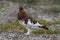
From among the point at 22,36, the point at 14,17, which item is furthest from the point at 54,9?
the point at 22,36

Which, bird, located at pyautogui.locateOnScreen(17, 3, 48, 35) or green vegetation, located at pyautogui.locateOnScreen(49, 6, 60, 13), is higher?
bird, located at pyautogui.locateOnScreen(17, 3, 48, 35)

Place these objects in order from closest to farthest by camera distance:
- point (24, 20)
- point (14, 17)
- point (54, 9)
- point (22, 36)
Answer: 1. point (24, 20)
2. point (22, 36)
3. point (14, 17)
4. point (54, 9)

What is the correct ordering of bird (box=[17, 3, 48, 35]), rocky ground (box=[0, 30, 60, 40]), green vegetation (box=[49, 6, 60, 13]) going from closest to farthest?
bird (box=[17, 3, 48, 35]), rocky ground (box=[0, 30, 60, 40]), green vegetation (box=[49, 6, 60, 13])

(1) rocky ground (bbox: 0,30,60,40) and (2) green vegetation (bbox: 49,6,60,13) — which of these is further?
(2) green vegetation (bbox: 49,6,60,13)

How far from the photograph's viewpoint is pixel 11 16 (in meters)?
18.6

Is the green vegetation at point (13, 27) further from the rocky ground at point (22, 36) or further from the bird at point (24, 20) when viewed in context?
the bird at point (24, 20)

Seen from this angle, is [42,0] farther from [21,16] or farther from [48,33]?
[21,16]

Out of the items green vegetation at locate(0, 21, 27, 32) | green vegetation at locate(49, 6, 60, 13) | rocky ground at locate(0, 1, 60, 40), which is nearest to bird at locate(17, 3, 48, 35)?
rocky ground at locate(0, 1, 60, 40)

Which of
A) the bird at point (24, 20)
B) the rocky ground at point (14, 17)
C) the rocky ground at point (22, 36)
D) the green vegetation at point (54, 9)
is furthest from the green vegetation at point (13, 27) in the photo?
the green vegetation at point (54, 9)

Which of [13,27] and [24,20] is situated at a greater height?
[24,20]

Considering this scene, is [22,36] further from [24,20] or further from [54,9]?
[54,9]

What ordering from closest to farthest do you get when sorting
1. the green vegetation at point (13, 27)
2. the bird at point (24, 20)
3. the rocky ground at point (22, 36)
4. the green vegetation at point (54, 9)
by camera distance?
1. the bird at point (24, 20)
2. the rocky ground at point (22, 36)
3. the green vegetation at point (13, 27)
4. the green vegetation at point (54, 9)

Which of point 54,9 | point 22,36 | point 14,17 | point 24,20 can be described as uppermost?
point 24,20

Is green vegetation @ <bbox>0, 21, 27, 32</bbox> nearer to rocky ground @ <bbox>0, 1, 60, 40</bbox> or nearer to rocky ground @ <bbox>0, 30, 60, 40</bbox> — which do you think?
rocky ground @ <bbox>0, 1, 60, 40</bbox>
